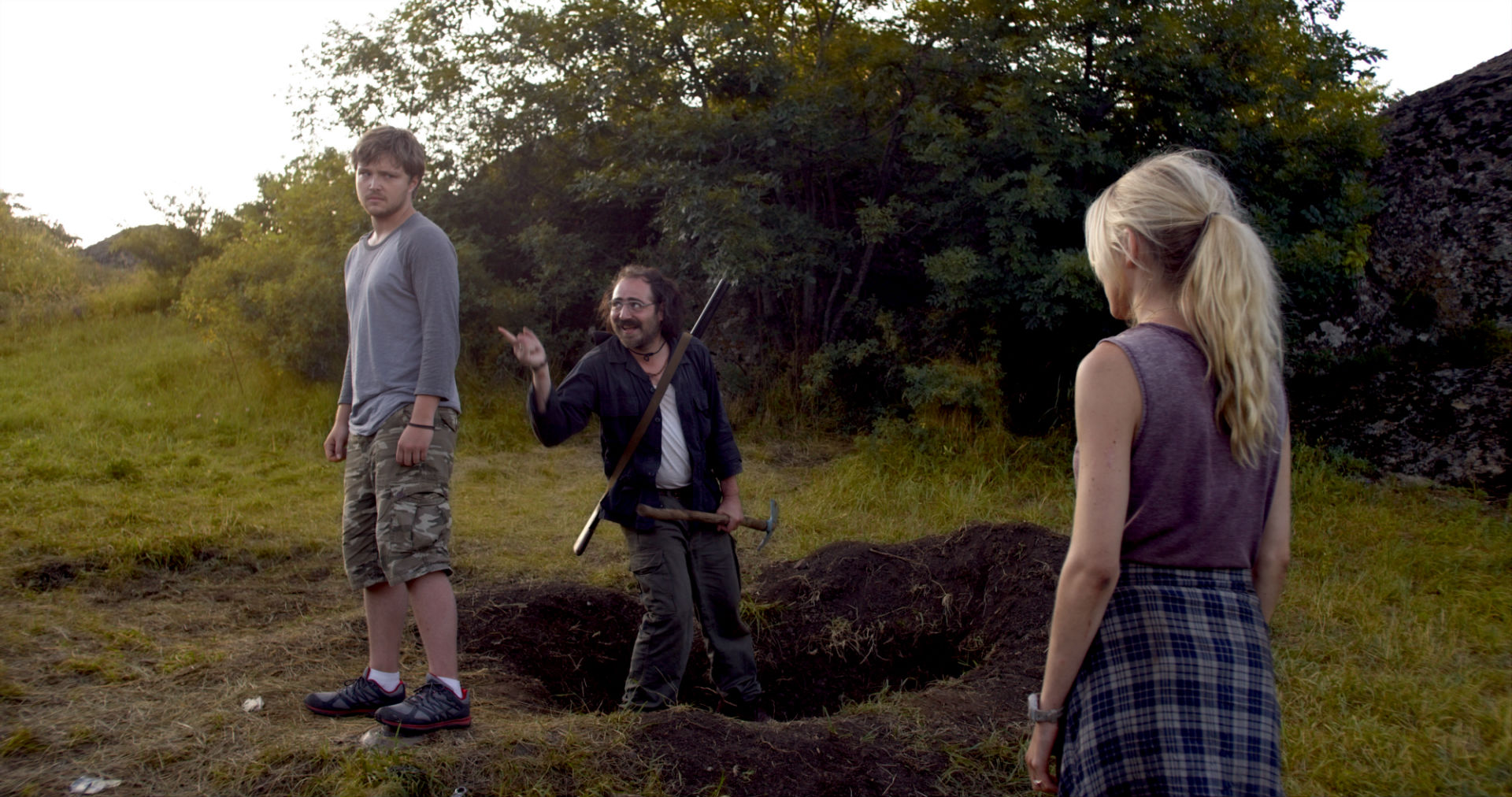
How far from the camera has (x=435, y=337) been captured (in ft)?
10.9

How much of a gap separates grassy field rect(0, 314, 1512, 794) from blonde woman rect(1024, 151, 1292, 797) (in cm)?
168

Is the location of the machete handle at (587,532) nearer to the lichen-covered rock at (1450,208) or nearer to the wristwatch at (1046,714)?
the wristwatch at (1046,714)

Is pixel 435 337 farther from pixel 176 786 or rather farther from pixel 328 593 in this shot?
pixel 328 593

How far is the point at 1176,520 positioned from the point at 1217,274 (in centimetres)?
41

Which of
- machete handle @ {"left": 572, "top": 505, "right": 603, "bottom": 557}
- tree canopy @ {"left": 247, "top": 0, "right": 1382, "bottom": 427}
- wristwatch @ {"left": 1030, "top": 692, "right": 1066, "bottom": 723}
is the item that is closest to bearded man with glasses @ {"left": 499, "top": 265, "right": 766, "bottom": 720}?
machete handle @ {"left": 572, "top": 505, "right": 603, "bottom": 557}

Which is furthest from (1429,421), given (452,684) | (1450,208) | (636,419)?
(452,684)

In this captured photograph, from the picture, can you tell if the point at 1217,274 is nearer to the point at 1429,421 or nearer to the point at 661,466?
the point at 661,466

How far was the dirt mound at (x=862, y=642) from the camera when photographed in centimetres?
357

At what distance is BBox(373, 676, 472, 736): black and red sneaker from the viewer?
3287 mm

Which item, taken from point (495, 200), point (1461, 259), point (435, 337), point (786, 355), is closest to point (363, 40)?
point (495, 200)

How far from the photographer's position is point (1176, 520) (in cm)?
176

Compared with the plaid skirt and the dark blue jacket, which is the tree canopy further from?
the plaid skirt

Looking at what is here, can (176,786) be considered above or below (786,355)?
below

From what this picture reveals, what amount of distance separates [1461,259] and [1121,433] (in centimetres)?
803
